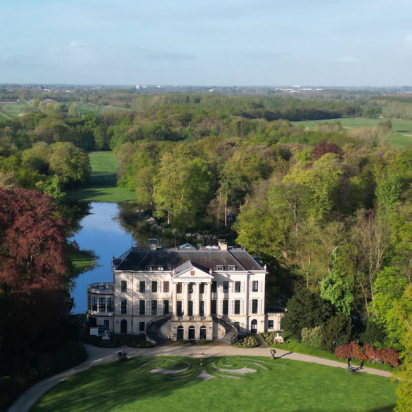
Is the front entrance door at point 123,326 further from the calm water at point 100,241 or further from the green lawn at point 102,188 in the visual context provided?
the green lawn at point 102,188

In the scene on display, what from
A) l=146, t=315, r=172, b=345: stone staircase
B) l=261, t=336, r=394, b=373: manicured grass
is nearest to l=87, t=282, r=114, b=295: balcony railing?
l=146, t=315, r=172, b=345: stone staircase

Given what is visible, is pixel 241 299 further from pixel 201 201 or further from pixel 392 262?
pixel 201 201

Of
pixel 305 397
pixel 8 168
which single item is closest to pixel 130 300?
pixel 305 397

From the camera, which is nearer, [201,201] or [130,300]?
[130,300]

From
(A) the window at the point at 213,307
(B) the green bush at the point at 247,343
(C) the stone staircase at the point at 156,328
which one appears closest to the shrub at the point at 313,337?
(B) the green bush at the point at 247,343

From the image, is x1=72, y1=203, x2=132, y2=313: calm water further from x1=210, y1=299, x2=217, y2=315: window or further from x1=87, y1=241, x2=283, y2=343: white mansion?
x1=210, y1=299, x2=217, y2=315: window
